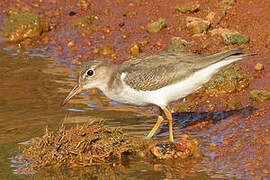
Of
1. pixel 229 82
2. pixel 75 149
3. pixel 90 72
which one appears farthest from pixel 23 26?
pixel 75 149

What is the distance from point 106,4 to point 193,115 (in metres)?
6.75

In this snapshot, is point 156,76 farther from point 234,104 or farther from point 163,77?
point 234,104

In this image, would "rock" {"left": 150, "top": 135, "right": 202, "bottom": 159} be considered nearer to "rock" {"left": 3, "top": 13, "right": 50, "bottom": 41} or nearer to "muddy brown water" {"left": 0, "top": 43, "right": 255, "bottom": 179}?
"muddy brown water" {"left": 0, "top": 43, "right": 255, "bottom": 179}

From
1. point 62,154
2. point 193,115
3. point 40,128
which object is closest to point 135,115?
point 193,115

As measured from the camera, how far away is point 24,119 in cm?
1062

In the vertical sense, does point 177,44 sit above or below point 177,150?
above

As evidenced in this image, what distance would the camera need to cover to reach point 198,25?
45.9 ft

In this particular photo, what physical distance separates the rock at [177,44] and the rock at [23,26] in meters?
4.23

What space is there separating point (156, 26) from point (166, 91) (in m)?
5.45

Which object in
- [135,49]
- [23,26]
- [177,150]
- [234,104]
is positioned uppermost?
[23,26]

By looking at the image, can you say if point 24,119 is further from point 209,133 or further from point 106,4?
point 106,4

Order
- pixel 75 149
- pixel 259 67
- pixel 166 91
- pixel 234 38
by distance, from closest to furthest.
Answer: pixel 75 149
pixel 166 91
pixel 259 67
pixel 234 38

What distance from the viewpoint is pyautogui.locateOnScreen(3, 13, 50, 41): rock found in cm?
1553

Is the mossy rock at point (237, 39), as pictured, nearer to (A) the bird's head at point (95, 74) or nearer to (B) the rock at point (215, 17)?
(B) the rock at point (215, 17)
